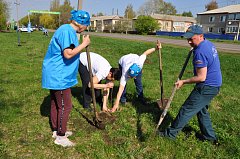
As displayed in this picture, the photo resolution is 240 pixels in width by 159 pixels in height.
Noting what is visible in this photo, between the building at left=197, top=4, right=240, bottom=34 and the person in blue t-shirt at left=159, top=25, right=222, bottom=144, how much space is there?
54.0 m

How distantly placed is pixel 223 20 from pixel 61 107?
203 ft

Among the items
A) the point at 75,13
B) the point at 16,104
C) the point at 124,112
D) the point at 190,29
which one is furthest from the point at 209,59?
the point at 16,104

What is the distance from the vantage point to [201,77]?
3.40 metres

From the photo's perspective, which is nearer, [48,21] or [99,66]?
[99,66]

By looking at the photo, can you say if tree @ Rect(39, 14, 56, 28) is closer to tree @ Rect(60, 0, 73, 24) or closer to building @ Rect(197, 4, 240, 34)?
tree @ Rect(60, 0, 73, 24)

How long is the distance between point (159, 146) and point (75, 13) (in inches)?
99.8

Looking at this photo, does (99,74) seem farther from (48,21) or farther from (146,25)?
(48,21)

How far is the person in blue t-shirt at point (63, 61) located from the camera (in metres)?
3.26

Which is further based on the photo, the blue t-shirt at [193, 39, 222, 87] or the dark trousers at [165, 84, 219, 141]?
the dark trousers at [165, 84, 219, 141]

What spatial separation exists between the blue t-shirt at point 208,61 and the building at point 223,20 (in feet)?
177

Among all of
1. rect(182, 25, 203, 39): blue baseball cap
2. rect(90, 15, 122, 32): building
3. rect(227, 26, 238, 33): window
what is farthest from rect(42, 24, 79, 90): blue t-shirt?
rect(90, 15, 122, 32): building

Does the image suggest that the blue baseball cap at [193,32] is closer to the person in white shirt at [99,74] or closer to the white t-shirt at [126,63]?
the white t-shirt at [126,63]

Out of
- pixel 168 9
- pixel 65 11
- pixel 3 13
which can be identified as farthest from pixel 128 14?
pixel 3 13

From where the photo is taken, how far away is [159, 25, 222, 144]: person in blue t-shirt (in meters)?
3.39
